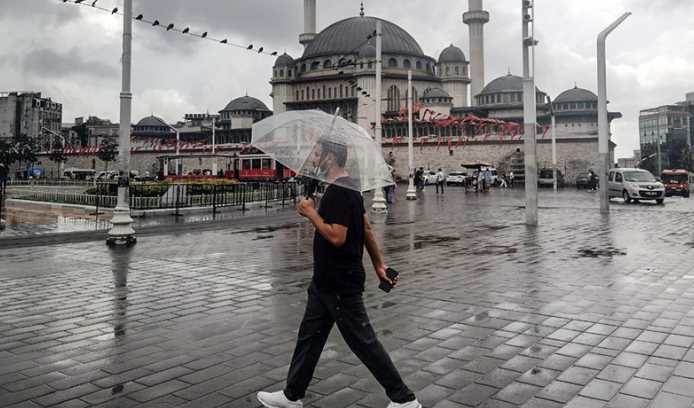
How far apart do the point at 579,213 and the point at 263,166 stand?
37609 mm

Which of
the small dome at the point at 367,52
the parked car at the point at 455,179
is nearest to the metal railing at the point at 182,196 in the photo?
the parked car at the point at 455,179

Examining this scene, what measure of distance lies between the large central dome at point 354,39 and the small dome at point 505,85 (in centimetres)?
1108

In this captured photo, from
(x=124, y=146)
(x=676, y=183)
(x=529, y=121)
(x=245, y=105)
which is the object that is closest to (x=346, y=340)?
(x=124, y=146)

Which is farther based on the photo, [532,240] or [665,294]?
[532,240]

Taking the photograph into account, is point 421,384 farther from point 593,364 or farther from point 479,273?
point 479,273

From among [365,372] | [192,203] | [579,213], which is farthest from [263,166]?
[365,372]

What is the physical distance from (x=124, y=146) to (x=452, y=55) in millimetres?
76761

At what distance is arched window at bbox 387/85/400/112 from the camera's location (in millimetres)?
74625

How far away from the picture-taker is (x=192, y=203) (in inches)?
835

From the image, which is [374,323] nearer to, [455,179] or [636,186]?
[636,186]

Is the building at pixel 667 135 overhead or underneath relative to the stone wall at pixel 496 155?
overhead

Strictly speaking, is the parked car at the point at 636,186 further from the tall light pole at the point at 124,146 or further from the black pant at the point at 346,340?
the black pant at the point at 346,340

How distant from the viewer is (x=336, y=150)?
11.3 ft

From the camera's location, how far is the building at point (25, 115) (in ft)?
330
